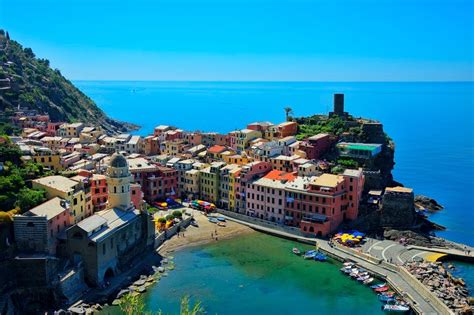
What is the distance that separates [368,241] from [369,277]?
9.34m

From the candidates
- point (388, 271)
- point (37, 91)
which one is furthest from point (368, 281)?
point (37, 91)

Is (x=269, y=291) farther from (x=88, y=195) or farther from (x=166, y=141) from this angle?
(x=166, y=141)

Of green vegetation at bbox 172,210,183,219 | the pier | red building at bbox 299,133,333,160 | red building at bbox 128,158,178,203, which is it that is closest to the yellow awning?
the pier

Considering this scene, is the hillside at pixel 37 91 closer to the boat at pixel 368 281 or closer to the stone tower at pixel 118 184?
the stone tower at pixel 118 184

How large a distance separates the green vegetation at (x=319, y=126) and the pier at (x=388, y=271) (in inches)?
1038

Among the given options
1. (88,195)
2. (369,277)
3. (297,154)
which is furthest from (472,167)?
(88,195)

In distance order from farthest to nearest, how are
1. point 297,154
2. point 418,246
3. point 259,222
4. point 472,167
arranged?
1. point 472,167
2. point 297,154
3. point 259,222
4. point 418,246

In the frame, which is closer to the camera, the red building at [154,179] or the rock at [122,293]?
the rock at [122,293]

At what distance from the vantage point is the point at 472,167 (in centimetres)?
10775

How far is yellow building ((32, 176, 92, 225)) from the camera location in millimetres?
46406

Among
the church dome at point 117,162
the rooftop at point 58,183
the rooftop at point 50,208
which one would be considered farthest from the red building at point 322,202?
the rooftop at point 50,208

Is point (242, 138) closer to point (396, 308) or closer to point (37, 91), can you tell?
point (396, 308)

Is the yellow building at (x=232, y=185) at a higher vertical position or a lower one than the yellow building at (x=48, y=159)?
lower

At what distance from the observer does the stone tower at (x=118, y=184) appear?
50.1 meters
